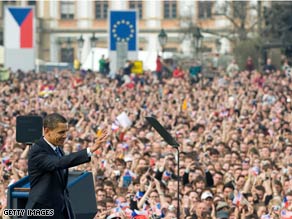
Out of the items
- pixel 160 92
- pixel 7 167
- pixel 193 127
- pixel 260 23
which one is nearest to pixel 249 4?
pixel 260 23

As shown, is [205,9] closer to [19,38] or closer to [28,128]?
[19,38]

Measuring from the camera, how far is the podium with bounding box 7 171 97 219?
30.9 ft

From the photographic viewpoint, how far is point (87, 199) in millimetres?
9562

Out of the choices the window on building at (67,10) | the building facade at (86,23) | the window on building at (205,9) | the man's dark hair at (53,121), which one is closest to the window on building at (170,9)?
the building facade at (86,23)

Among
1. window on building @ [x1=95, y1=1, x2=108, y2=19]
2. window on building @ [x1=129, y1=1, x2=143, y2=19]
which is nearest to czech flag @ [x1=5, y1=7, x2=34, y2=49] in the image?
window on building @ [x1=129, y1=1, x2=143, y2=19]

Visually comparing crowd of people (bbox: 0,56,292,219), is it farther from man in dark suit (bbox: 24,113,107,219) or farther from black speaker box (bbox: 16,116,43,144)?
man in dark suit (bbox: 24,113,107,219)

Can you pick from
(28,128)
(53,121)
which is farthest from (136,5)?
(53,121)

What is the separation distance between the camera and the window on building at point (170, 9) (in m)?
87.6

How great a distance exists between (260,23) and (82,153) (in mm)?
40452

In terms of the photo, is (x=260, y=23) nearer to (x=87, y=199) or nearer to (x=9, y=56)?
(x=9, y=56)

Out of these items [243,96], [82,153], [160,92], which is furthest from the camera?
[160,92]

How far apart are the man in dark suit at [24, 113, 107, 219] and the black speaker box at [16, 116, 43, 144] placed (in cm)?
131

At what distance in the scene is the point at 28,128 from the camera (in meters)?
10.4

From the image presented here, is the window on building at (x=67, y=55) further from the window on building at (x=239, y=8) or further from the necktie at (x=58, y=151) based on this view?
the necktie at (x=58, y=151)
